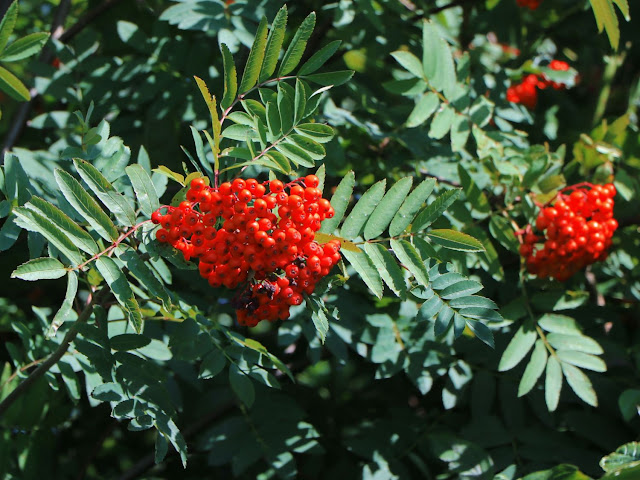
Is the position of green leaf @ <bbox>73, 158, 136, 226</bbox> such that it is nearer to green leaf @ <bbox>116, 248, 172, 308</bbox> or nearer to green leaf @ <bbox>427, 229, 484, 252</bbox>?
green leaf @ <bbox>116, 248, 172, 308</bbox>

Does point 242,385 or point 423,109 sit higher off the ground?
point 423,109

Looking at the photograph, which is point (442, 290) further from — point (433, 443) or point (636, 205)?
point (636, 205)

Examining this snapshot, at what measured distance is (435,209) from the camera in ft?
5.19

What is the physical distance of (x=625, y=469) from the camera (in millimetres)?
1628

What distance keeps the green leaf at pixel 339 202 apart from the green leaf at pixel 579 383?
2.74ft

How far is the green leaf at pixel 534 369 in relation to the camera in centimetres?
190

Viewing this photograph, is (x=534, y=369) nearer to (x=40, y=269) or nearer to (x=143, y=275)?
(x=143, y=275)

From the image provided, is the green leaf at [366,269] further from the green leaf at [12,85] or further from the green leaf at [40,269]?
the green leaf at [12,85]

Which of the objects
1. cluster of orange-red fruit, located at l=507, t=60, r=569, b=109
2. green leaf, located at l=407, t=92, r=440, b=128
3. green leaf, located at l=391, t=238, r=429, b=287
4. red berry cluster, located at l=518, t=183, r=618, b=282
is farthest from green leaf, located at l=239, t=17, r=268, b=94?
cluster of orange-red fruit, located at l=507, t=60, r=569, b=109

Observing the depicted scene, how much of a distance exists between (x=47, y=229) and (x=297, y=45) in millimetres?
688

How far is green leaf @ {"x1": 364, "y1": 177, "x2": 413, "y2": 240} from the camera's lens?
5.27 feet

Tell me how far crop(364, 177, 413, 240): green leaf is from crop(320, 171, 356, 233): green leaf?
0.07 m

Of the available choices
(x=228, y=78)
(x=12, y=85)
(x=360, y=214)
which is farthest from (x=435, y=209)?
(x=12, y=85)

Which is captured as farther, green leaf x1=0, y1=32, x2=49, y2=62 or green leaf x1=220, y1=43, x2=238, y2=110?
green leaf x1=0, y1=32, x2=49, y2=62
